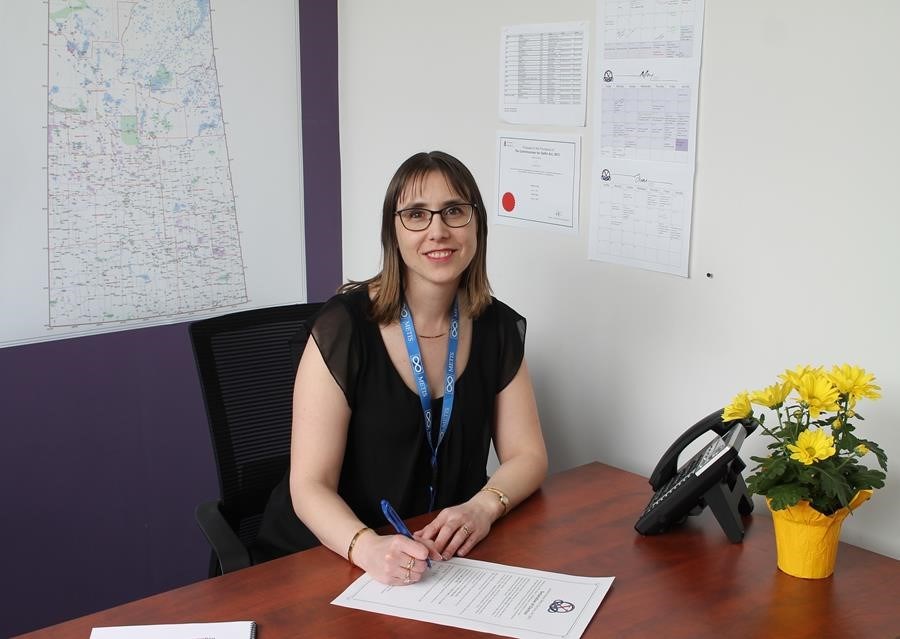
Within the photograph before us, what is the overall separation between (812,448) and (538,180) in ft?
3.72

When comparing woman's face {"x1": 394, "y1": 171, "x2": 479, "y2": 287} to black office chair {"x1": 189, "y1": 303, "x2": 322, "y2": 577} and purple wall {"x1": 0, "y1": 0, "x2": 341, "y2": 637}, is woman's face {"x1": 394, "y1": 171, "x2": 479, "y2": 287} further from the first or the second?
purple wall {"x1": 0, "y1": 0, "x2": 341, "y2": 637}

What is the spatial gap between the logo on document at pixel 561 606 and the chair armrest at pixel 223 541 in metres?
0.68

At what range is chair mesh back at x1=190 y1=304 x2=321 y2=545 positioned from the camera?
220 cm

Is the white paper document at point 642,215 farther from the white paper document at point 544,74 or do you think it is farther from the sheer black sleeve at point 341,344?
the sheer black sleeve at point 341,344

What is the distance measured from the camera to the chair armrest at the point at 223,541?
1.93 meters

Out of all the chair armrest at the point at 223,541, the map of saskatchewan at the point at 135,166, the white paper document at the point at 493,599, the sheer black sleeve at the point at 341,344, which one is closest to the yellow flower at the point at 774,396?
the white paper document at the point at 493,599

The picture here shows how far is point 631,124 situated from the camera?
2.25 meters

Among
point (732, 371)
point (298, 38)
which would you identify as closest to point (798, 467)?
point (732, 371)

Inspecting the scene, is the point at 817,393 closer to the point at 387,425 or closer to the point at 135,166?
the point at 387,425

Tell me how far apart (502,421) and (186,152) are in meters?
1.29

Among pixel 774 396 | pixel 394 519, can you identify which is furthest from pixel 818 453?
pixel 394 519

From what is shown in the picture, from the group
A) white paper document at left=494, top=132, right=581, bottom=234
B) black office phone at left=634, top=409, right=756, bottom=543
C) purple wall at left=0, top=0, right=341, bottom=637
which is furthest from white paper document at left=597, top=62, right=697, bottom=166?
purple wall at left=0, top=0, right=341, bottom=637

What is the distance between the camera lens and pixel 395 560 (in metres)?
1.62

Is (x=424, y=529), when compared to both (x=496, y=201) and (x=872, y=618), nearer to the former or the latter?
(x=872, y=618)
